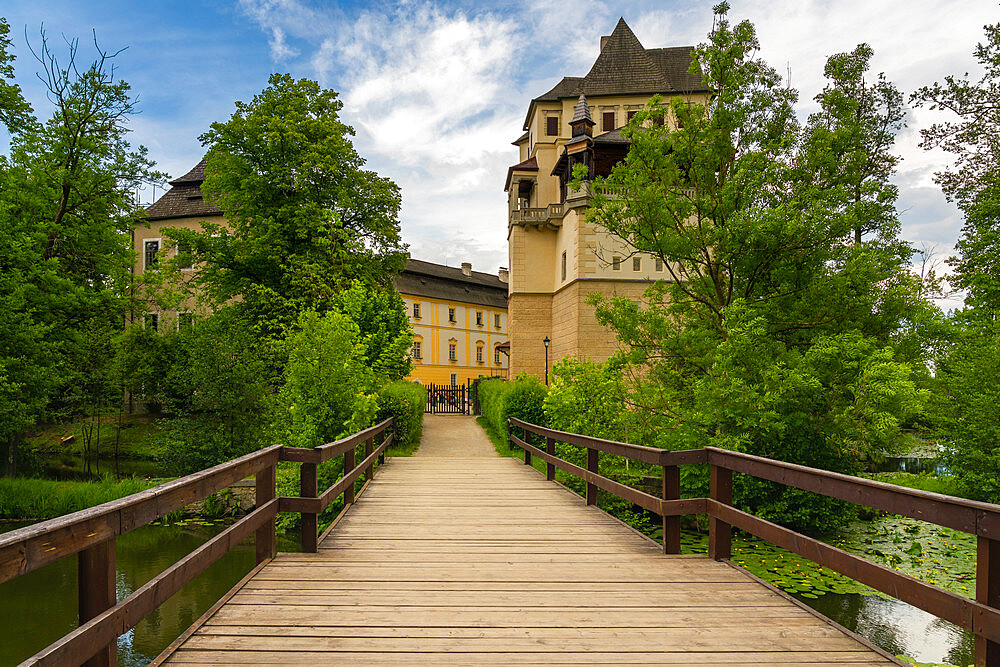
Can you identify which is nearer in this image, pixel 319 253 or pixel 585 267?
pixel 319 253

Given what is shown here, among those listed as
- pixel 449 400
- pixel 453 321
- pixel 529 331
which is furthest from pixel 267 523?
pixel 453 321

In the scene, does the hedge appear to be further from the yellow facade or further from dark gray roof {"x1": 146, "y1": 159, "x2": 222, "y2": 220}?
the yellow facade

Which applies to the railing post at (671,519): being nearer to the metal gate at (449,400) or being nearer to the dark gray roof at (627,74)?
the metal gate at (449,400)

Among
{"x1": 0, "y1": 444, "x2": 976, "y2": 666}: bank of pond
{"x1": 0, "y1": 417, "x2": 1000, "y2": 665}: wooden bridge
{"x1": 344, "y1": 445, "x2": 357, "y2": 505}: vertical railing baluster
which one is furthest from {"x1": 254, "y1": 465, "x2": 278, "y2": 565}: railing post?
{"x1": 0, "y1": 444, "x2": 976, "y2": 666}: bank of pond

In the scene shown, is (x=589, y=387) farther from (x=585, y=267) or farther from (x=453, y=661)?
A: (x=585, y=267)

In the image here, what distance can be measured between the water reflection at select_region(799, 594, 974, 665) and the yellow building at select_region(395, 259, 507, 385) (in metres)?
42.7

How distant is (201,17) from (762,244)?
14.1 meters

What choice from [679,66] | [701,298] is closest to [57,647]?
[701,298]

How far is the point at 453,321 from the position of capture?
55.8m

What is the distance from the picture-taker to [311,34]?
2070cm

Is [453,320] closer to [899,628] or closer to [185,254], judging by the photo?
[185,254]

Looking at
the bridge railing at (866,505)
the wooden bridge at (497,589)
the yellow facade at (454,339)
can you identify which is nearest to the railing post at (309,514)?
the wooden bridge at (497,589)

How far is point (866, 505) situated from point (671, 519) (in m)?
2.13

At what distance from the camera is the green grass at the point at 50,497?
15328mm
